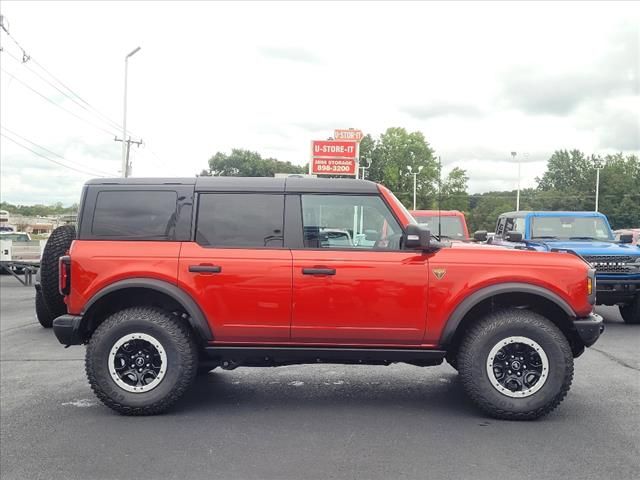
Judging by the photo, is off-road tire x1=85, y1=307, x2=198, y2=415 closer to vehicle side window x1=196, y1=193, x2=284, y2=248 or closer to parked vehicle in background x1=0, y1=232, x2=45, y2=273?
vehicle side window x1=196, y1=193, x2=284, y2=248

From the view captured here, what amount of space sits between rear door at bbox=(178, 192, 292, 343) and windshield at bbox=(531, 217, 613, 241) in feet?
24.7

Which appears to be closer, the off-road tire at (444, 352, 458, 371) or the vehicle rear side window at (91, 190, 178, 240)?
the vehicle rear side window at (91, 190, 178, 240)

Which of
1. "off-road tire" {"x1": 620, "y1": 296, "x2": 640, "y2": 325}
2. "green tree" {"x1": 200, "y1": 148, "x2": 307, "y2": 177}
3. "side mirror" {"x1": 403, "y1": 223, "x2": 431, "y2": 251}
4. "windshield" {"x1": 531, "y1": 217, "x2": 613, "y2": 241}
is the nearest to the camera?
"side mirror" {"x1": 403, "y1": 223, "x2": 431, "y2": 251}

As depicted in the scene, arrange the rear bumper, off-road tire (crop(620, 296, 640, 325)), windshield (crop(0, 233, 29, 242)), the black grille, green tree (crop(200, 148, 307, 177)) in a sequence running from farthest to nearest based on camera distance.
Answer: green tree (crop(200, 148, 307, 177)) → windshield (crop(0, 233, 29, 242)) → off-road tire (crop(620, 296, 640, 325)) → the black grille → the rear bumper

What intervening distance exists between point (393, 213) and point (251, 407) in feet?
6.87

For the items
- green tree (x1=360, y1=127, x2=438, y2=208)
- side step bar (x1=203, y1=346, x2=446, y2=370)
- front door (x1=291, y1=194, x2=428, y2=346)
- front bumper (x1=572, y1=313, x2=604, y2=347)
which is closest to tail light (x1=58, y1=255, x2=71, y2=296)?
side step bar (x1=203, y1=346, x2=446, y2=370)

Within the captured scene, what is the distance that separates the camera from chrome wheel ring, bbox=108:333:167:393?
470 centimetres

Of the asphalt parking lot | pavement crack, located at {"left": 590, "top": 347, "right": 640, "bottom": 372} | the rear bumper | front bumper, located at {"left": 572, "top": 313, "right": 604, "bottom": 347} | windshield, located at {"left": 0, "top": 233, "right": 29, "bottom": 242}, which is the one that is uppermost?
windshield, located at {"left": 0, "top": 233, "right": 29, "bottom": 242}

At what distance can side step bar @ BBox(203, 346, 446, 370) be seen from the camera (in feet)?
15.3

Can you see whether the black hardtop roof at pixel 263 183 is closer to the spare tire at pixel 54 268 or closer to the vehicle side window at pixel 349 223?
the vehicle side window at pixel 349 223

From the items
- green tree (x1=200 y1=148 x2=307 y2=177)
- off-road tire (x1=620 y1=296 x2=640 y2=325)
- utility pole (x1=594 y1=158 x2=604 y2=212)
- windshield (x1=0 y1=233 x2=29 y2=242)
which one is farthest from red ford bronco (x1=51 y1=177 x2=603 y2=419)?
green tree (x1=200 y1=148 x2=307 y2=177)

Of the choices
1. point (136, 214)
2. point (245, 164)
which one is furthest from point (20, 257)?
point (245, 164)

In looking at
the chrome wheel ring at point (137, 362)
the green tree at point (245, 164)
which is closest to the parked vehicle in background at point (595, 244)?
Answer: the chrome wheel ring at point (137, 362)

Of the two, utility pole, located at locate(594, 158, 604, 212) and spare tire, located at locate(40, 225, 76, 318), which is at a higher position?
utility pole, located at locate(594, 158, 604, 212)
